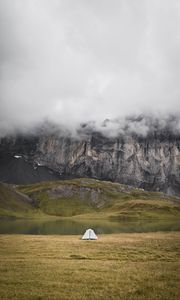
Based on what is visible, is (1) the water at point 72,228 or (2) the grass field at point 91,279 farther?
(1) the water at point 72,228

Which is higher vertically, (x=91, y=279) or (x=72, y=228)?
(x=72, y=228)

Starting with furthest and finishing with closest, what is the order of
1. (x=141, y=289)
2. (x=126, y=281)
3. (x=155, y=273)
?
(x=155, y=273) → (x=126, y=281) → (x=141, y=289)

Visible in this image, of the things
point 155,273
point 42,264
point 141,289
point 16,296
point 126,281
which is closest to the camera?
point 16,296

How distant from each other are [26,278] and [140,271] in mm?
11238

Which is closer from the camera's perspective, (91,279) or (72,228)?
(91,279)

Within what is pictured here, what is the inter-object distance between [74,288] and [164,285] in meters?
7.34

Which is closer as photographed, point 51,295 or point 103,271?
point 51,295

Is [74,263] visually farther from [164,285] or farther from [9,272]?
[164,285]

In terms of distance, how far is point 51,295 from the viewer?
71.9ft

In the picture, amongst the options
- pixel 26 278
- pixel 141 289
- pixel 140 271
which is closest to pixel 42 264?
pixel 26 278

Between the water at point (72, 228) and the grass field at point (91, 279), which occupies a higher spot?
the water at point (72, 228)

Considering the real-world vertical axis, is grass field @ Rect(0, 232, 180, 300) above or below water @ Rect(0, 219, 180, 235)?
below

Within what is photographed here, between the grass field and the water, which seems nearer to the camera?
the grass field

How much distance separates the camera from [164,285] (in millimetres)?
24766
